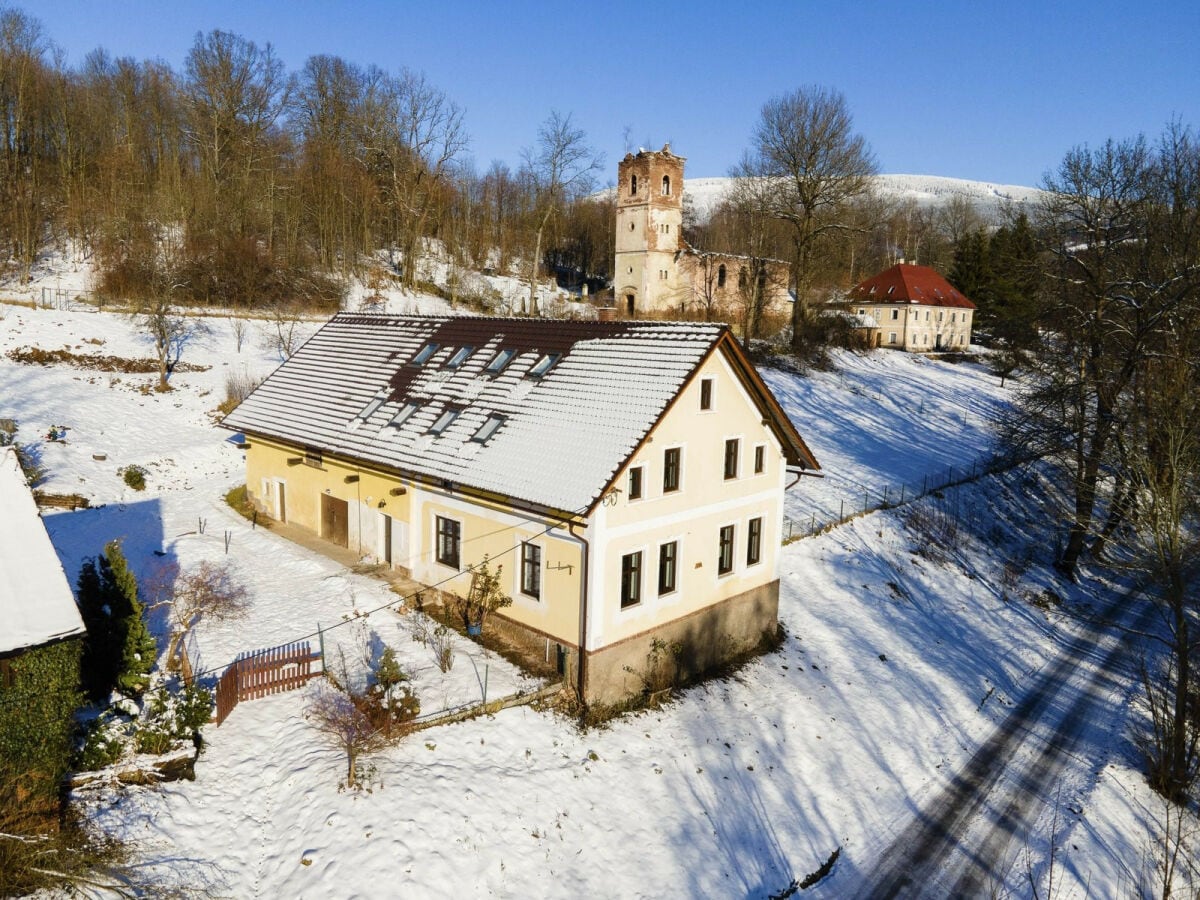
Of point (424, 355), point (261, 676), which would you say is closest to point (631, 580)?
point (261, 676)

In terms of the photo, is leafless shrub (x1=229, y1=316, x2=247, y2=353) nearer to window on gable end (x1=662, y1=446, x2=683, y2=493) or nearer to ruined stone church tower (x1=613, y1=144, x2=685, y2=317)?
ruined stone church tower (x1=613, y1=144, x2=685, y2=317)

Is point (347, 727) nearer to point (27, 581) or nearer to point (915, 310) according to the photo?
point (27, 581)

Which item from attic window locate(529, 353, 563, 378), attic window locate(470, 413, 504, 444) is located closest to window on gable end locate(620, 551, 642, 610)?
attic window locate(470, 413, 504, 444)

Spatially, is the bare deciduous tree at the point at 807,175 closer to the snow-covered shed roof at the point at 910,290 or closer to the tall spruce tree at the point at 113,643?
the snow-covered shed roof at the point at 910,290

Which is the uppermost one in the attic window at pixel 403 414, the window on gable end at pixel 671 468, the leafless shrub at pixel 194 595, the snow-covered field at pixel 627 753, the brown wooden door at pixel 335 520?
the attic window at pixel 403 414

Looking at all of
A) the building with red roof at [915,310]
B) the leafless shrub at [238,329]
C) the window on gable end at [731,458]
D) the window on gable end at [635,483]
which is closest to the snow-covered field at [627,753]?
the window on gable end at [635,483]
